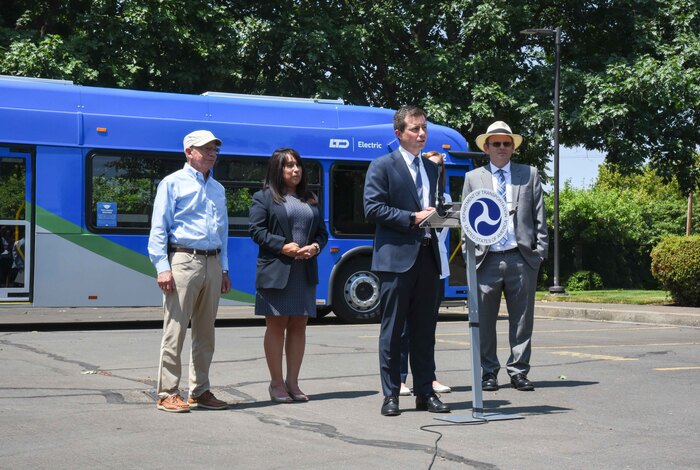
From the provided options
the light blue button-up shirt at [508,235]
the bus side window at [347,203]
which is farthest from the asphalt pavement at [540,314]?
the light blue button-up shirt at [508,235]

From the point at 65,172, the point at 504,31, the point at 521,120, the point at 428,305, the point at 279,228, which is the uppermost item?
the point at 504,31

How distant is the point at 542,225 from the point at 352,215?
25.8 feet

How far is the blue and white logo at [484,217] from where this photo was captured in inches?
270

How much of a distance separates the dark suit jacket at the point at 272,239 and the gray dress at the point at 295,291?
1.5 inches

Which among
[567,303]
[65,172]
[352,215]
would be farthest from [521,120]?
[65,172]

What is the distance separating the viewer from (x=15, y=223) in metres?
13.8

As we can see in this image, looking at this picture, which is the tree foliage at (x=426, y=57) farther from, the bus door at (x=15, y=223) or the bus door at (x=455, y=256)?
the bus door at (x=15, y=223)

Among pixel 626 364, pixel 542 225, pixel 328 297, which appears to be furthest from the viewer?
pixel 328 297

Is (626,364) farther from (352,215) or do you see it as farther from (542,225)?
(352,215)

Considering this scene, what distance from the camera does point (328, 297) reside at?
1562cm

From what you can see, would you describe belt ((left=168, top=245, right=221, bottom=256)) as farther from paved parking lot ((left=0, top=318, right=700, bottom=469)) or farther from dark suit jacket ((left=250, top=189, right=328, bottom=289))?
paved parking lot ((left=0, top=318, right=700, bottom=469))

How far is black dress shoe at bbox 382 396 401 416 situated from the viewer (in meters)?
6.85

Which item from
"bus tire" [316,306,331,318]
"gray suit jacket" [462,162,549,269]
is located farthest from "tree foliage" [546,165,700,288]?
"gray suit jacket" [462,162,549,269]

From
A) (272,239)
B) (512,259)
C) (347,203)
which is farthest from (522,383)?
(347,203)
